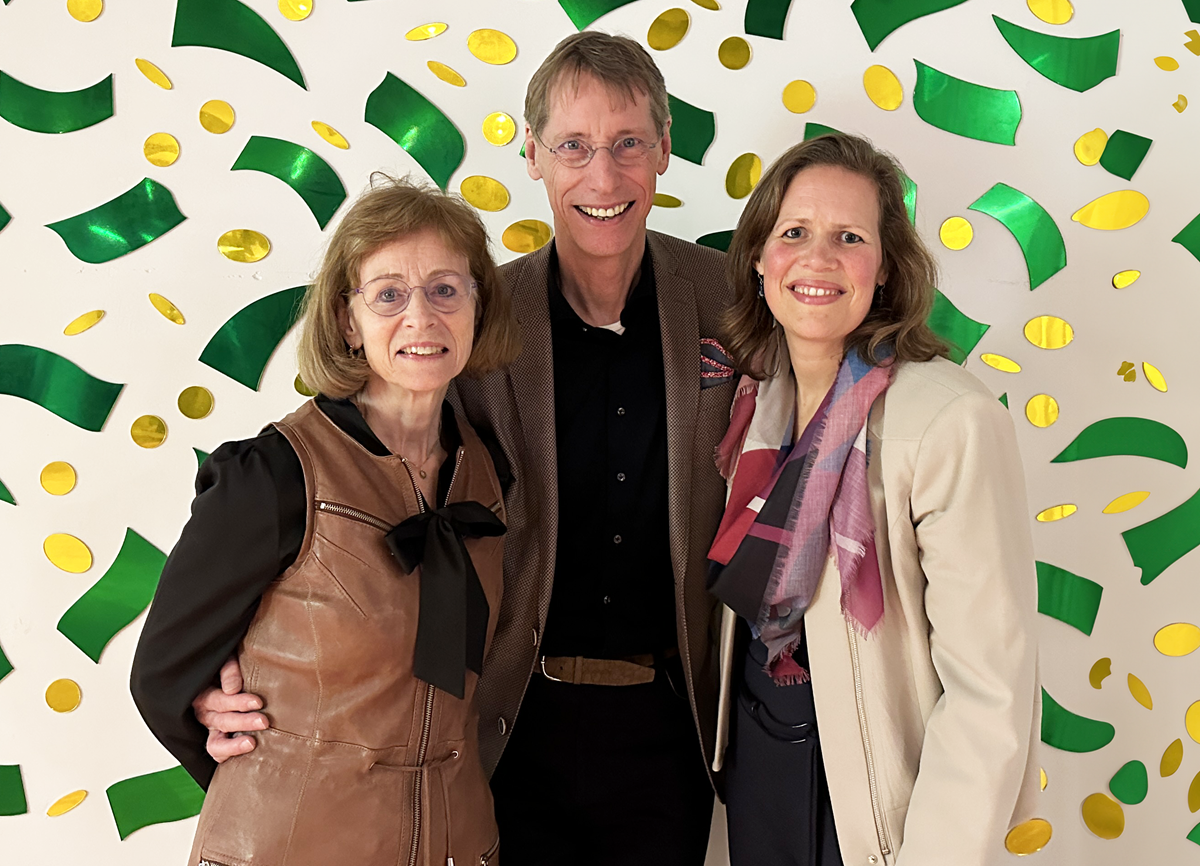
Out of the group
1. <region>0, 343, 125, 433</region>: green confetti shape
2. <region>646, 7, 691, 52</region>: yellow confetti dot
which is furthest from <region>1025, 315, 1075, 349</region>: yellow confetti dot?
<region>0, 343, 125, 433</region>: green confetti shape

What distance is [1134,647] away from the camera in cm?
248

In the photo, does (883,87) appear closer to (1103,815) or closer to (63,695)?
(1103,815)

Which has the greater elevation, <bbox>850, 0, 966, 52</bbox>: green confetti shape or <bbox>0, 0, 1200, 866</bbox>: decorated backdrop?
<bbox>850, 0, 966, 52</bbox>: green confetti shape

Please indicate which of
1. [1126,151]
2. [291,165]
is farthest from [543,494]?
[1126,151]

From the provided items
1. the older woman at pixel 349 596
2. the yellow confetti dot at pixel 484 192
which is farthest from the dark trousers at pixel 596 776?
the yellow confetti dot at pixel 484 192

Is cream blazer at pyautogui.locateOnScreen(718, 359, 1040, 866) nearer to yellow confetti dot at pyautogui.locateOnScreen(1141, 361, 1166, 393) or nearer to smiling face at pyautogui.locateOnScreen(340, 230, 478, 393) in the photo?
smiling face at pyautogui.locateOnScreen(340, 230, 478, 393)

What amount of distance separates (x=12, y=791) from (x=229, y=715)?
4.32 ft

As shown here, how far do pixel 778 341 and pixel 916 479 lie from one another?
524mm

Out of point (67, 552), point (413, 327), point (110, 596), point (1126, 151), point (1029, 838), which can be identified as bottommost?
point (1029, 838)

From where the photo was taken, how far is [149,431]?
8.13 feet

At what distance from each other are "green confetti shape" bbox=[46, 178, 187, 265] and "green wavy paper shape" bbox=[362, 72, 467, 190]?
1.87 ft

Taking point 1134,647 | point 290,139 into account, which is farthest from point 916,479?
point 290,139

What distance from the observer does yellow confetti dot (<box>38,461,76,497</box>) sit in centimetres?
247

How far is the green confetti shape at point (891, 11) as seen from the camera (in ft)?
7.82
